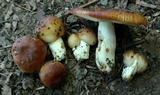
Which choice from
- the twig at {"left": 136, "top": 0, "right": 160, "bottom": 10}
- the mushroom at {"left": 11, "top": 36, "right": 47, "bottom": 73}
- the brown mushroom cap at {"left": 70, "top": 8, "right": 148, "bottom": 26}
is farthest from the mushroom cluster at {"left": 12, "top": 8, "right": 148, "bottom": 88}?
the twig at {"left": 136, "top": 0, "right": 160, "bottom": 10}

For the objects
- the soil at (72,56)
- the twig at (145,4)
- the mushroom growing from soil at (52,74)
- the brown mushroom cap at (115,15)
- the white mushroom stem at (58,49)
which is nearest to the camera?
the brown mushroom cap at (115,15)

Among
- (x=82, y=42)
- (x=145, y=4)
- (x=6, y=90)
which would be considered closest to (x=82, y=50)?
(x=82, y=42)

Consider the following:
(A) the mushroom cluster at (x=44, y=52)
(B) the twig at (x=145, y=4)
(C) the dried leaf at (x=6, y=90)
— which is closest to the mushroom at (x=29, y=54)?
(A) the mushroom cluster at (x=44, y=52)

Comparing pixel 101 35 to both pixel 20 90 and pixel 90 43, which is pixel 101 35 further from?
pixel 20 90

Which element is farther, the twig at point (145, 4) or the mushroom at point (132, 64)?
the twig at point (145, 4)

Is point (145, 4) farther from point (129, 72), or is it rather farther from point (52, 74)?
point (52, 74)

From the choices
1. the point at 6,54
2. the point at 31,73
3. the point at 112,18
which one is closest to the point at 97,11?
the point at 112,18

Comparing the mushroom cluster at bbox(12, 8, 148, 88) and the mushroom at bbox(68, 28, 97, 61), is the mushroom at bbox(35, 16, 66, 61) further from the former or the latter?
the mushroom at bbox(68, 28, 97, 61)

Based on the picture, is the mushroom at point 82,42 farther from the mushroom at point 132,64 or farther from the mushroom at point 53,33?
the mushroom at point 132,64

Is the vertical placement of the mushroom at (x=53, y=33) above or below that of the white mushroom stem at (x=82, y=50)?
above
